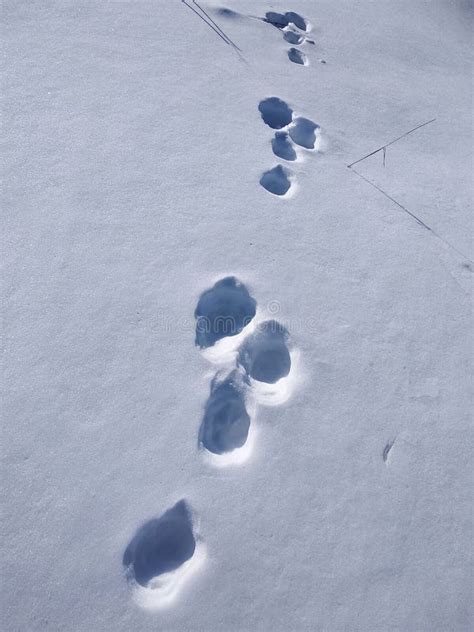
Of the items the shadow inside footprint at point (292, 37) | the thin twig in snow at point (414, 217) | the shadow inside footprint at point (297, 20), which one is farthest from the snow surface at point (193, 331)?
the shadow inside footprint at point (297, 20)

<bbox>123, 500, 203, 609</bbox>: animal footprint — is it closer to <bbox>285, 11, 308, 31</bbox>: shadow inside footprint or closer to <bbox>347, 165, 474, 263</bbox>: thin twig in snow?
<bbox>347, 165, 474, 263</bbox>: thin twig in snow

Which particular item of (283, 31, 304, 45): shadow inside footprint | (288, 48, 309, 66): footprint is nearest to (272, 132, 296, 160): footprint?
(288, 48, 309, 66): footprint

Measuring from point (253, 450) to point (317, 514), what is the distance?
247 mm

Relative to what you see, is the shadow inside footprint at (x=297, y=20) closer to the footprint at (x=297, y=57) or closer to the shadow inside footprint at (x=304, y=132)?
the footprint at (x=297, y=57)

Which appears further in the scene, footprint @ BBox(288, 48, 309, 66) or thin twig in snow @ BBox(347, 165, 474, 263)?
footprint @ BBox(288, 48, 309, 66)

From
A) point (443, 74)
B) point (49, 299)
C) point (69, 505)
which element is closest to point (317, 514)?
point (69, 505)

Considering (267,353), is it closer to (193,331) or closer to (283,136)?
(193,331)

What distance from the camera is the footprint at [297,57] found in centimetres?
247

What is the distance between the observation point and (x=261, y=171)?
1.97m

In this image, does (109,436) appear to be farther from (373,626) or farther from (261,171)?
(261,171)

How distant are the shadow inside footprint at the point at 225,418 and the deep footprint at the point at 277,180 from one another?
846mm

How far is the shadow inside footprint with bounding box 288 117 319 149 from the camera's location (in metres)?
2.14

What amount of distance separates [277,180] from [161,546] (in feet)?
4.68

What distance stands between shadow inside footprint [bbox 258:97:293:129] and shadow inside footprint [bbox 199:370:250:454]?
1280 mm
